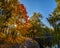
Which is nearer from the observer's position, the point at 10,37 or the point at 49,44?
the point at 10,37

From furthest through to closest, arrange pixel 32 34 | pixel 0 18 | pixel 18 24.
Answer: pixel 32 34 < pixel 18 24 < pixel 0 18

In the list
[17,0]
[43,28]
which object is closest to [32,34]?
[43,28]

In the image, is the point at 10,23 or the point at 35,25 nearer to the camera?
the point at 10,23

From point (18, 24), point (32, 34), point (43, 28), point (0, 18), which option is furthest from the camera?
point (43, 28)

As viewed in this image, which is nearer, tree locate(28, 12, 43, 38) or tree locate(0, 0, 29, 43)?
tree locate(0, 0, 29, 43)

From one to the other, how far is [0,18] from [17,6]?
1617 millimetres

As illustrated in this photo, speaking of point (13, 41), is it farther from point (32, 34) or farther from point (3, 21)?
point (32, 34)

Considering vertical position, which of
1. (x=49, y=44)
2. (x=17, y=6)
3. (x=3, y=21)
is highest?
(x=17, y=6)

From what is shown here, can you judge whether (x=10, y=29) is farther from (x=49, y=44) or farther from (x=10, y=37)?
(x=49, y=44)

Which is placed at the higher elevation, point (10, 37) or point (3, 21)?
point (3, 21)

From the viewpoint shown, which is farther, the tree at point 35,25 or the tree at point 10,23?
the tree at point 35,25

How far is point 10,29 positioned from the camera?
42.6 feet

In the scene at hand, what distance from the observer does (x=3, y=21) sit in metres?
12.7

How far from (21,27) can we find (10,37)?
948mm
